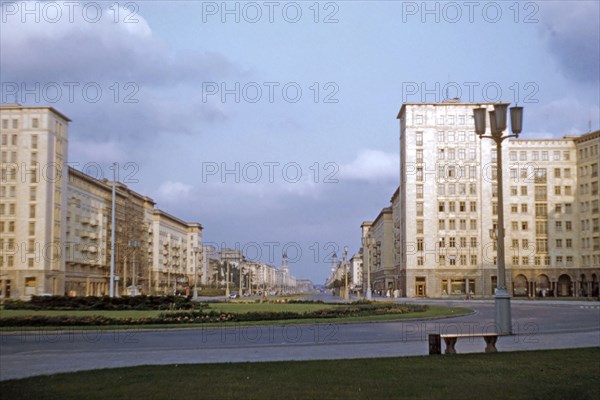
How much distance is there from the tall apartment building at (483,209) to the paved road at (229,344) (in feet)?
264

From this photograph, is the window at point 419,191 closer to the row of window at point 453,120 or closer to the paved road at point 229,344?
the row of window at point 453,120

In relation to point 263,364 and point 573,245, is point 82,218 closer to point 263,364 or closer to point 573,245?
point 573,245

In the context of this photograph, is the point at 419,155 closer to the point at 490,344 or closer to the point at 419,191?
the point at 419,191

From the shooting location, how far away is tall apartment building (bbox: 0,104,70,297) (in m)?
91.3

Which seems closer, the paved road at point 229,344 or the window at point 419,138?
the paved road at point 229,344

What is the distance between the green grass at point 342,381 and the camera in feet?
35.0

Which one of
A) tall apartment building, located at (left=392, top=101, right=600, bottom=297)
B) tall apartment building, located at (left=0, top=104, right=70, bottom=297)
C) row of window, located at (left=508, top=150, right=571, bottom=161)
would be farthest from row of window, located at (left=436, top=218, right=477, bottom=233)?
tall apartment building, located at (left=0, top=104, right=70, bottom=297)

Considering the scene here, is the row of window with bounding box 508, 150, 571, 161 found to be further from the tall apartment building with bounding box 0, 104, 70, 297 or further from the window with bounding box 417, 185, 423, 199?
the tall apartment building with bounding box 0, 104, 70, 297

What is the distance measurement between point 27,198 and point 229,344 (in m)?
80.9

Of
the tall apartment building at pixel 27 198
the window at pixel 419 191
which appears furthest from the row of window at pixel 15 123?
the window at pixel 419 191

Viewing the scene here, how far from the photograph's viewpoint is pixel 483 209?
349 ft

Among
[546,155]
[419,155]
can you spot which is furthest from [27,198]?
[546,155]

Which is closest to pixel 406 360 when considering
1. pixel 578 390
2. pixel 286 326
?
pixel 578 390

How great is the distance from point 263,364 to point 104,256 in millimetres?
108628
